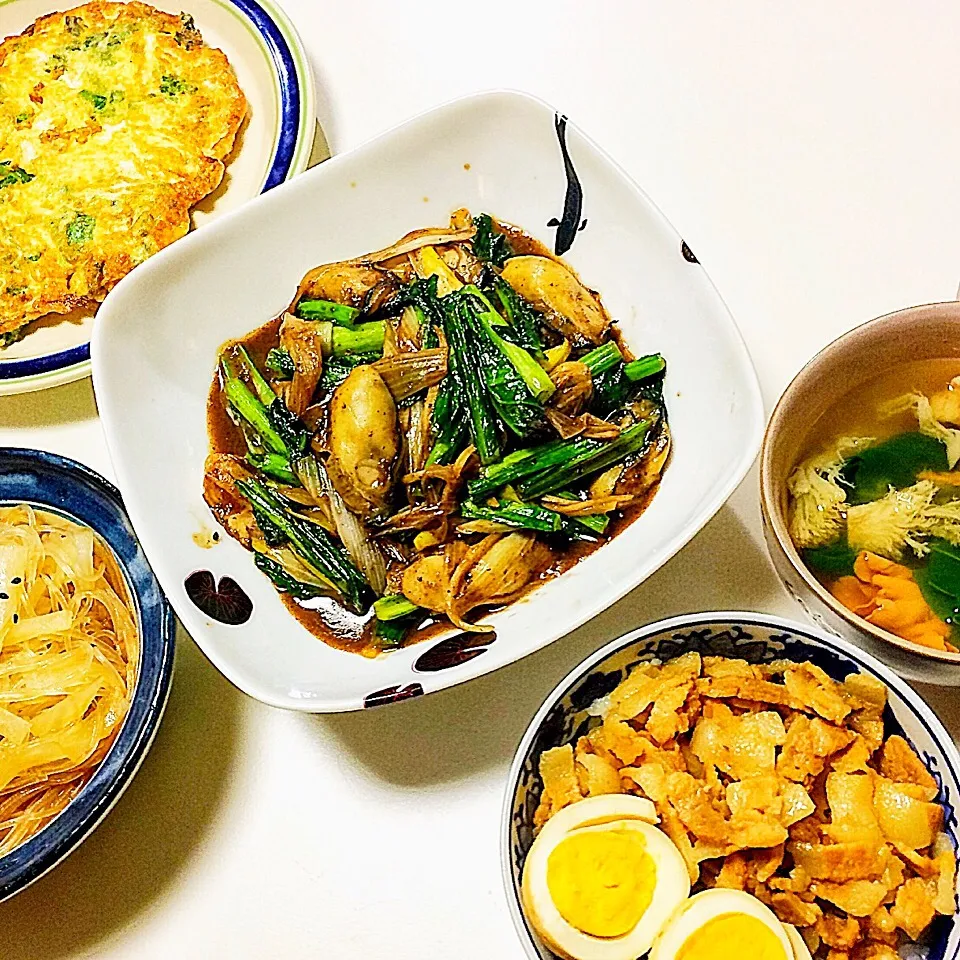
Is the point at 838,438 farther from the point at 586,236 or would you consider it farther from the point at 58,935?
the point at 58,935

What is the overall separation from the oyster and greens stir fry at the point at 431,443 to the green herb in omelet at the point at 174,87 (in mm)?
609

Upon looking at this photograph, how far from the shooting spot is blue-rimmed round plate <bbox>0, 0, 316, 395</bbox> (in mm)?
1716

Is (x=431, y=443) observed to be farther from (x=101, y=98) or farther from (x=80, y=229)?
(x=101, y=98)

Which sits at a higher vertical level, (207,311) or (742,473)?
(207,311)

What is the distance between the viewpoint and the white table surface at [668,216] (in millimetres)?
1491

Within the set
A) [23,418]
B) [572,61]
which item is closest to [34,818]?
[23,418]

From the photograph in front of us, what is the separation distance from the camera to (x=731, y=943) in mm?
1153

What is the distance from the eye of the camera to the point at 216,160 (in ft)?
6.21

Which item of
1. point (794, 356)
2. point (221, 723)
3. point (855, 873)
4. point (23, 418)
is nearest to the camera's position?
point (855, 873)

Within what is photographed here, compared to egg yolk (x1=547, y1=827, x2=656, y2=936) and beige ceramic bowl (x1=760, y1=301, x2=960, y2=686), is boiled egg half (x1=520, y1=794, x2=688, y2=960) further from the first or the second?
beige ceramic bowl (x1=760, y1=301, x2=960, y2=686)

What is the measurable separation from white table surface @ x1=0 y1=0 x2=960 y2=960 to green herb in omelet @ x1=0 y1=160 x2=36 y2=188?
16.5 inches

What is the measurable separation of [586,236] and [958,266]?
0.67 meters

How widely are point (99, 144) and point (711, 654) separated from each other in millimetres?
1455

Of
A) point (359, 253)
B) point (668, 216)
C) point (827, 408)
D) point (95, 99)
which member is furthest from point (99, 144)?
point (827, 408)
